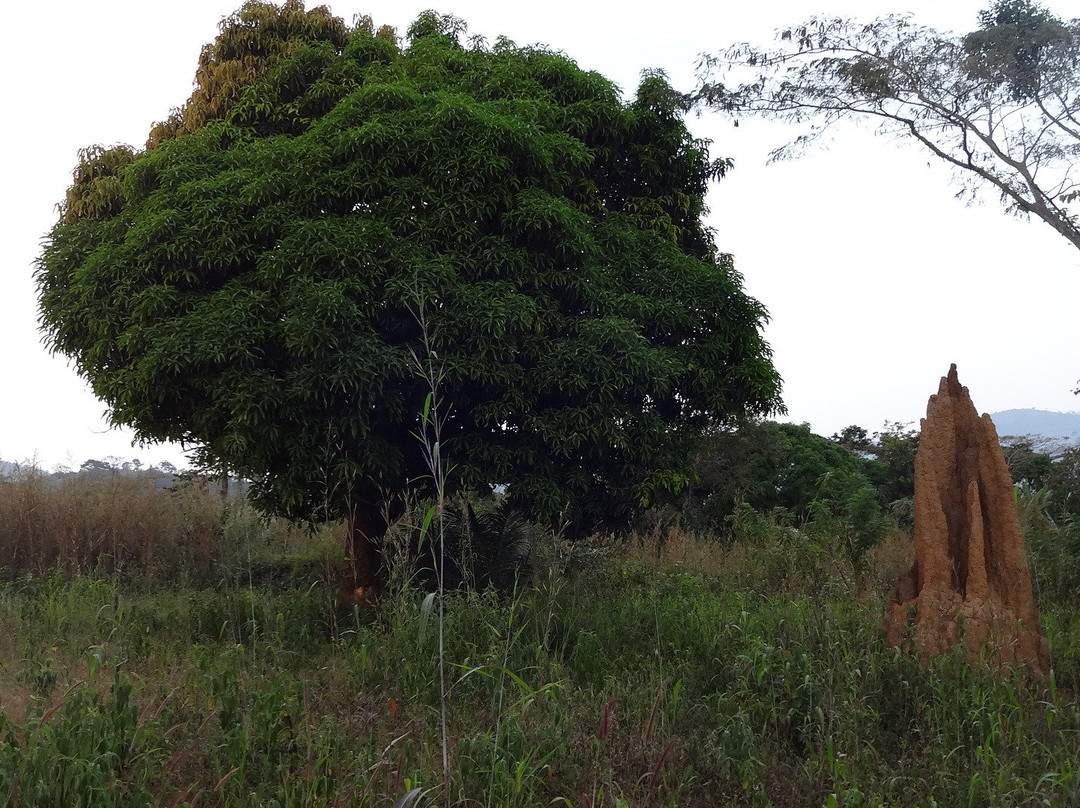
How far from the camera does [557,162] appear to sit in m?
9.78

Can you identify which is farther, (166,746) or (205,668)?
(205,668)

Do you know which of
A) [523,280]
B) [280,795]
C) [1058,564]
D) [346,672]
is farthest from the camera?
[1058,564]

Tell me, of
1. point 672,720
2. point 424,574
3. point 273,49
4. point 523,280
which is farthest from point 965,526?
point 273,49

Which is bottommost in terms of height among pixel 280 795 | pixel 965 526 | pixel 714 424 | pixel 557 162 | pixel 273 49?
pixel 280 795

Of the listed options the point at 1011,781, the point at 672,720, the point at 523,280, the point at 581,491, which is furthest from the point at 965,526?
the point at 523,280

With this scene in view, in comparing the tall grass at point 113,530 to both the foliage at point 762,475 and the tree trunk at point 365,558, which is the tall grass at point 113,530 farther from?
the foliage at point 762,475

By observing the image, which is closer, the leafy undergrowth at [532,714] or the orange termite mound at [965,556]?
the leafy undergrowth at [532,714]

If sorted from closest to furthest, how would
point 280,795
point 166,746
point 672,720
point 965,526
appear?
point 280,795
point 166,746
point 672,720
point 965,526

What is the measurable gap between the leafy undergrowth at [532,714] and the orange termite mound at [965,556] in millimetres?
279

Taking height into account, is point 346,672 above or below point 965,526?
below

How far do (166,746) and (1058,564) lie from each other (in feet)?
29.0

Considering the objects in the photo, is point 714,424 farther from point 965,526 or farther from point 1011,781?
point 1011,781

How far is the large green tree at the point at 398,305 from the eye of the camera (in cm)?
810

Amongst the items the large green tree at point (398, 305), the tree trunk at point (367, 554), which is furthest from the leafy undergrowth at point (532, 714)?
the large green tree at point (398, 305)
